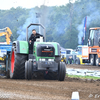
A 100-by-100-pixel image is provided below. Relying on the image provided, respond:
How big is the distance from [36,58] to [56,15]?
70087mm

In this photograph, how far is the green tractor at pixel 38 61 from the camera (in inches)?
435

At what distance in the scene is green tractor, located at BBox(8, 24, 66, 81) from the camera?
36.2 ft

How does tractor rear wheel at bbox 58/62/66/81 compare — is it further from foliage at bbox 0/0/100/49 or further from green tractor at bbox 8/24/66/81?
foliage at bbox 0/0/100/49

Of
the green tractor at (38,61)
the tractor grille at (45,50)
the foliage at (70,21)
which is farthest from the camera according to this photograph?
the foliage at (70,21)

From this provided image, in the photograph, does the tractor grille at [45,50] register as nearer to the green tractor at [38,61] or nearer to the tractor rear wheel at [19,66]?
the green tractor at [38,61]

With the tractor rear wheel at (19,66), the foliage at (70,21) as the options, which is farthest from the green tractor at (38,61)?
the foliage at (70,21)

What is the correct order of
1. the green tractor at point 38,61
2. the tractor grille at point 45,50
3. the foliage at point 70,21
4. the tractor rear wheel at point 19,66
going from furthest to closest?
the foliage at point 70,21 → the tractor rear wheel at point 19,66 → the tractor grille at point 45,50 → the green tractor at point 38,61

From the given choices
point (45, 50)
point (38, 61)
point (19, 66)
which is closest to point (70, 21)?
point (19, 66)

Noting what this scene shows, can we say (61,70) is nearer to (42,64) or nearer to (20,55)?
(42,64)

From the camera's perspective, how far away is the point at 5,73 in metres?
13.1

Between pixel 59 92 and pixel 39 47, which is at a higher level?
pixel 39 47

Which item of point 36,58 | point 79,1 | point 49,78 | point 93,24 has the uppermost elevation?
point 79,1

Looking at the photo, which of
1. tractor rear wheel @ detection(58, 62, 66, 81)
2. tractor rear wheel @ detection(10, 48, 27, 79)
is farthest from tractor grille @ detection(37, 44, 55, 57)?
tractor rear wheel @ detection(10, 48, 27, 79)

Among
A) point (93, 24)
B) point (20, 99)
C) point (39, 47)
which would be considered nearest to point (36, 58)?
point (39, 47)
